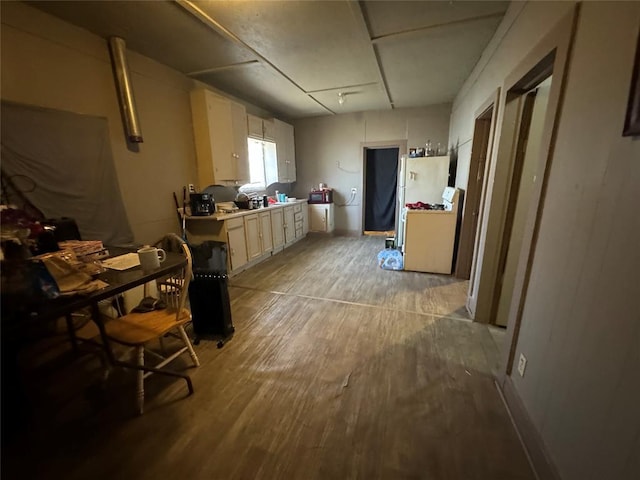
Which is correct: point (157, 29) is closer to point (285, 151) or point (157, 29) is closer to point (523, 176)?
point (285, 151)

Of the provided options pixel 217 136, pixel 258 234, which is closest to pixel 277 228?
pixel 258 234

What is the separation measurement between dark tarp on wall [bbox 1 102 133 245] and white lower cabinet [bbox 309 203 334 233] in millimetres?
3688

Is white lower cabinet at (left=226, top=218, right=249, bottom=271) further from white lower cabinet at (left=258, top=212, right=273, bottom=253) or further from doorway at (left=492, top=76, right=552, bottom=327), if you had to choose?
doorway at (left=492, top=76, right=552, bottom=327)

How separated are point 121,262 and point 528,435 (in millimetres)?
2377

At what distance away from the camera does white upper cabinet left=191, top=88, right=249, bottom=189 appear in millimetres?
3355

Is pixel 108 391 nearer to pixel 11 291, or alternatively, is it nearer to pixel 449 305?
pixel 11 291

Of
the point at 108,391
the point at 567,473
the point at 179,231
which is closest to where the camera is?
the point at 567,473

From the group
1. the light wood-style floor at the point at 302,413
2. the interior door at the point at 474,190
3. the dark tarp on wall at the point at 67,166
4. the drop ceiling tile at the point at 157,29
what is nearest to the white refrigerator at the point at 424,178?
the interior door at the point at 474,190

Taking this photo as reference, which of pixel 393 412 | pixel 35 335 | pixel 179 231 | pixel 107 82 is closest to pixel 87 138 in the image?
pixel 107 82

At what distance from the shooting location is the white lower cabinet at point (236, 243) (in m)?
3.44

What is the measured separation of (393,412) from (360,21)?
9.53ft

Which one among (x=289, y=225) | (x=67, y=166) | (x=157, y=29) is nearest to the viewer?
(x=67, y=166)

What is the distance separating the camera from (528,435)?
1267 mm

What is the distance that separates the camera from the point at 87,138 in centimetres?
229
